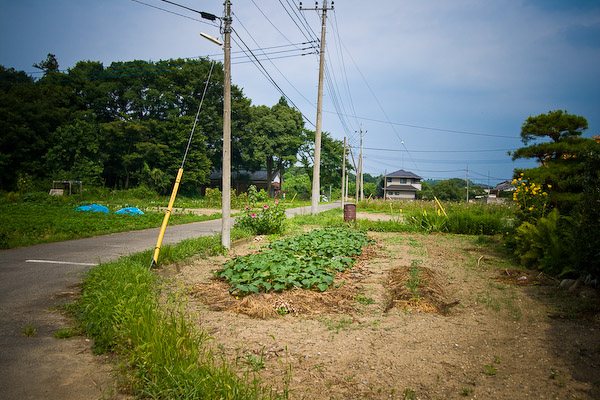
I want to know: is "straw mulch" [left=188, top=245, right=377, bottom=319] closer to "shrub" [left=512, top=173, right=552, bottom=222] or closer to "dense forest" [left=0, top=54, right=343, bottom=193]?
"shrub" [left=512, top=173, right=552, bottom=222]

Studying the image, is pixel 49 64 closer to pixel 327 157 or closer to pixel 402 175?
pixel 327 157

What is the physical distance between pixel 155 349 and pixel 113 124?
122 feet

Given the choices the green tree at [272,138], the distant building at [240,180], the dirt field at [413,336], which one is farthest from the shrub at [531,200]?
the distant building at [240,180]

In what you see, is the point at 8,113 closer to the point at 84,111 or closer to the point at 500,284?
the point at 84,111

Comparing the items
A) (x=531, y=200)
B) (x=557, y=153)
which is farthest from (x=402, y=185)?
(x=531, y=200)

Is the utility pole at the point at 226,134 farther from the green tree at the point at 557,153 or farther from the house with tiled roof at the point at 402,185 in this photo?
the house with tiled roof at the point at 402,185

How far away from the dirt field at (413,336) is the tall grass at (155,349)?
0.91 ft

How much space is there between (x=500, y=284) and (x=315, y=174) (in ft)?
44.4

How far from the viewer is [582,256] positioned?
4.79 m

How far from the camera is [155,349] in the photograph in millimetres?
2709

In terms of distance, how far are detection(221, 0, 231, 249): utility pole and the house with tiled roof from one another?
7100 centimetres

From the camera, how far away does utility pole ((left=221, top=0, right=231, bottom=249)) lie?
8023 millimetres

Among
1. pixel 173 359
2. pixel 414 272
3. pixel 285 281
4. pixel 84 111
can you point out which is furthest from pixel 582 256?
pixel 84 111

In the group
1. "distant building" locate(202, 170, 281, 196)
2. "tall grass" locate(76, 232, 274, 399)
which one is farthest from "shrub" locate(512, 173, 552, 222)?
"distant building" locate(202, 170, 281, 196)
